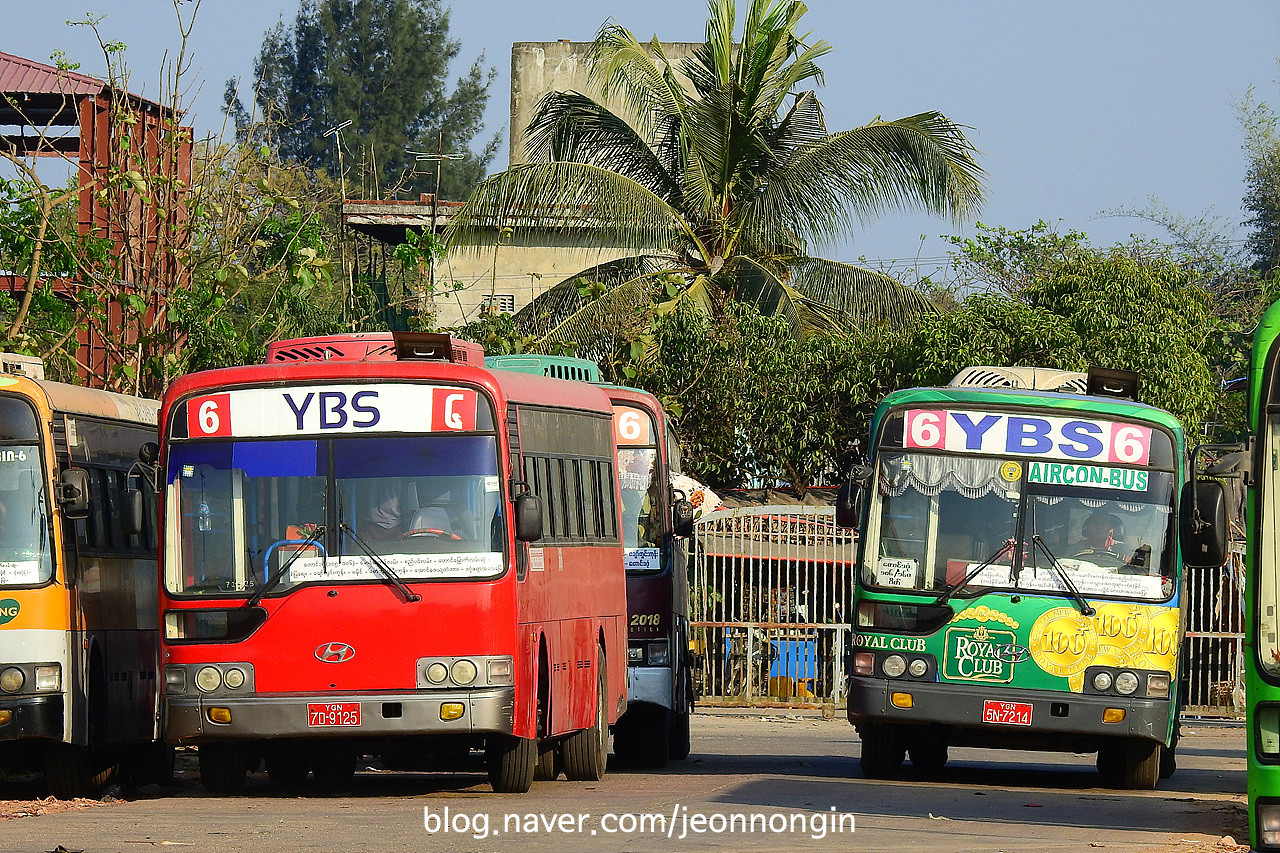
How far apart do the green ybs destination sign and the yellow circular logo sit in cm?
90

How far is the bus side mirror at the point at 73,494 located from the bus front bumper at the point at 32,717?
3.91 ft

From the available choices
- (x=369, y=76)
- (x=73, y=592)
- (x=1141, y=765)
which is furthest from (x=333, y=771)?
(x=369, y=76)

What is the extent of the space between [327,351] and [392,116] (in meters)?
56.4

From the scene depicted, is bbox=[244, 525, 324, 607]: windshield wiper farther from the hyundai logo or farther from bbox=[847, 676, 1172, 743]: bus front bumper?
bbox=[847, 676, 1172, 743]: bus front bumper

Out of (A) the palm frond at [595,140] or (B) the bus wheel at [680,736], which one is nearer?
(B) the bus wheel at [680,736]

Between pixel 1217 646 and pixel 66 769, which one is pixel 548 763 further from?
pixel 1217 646

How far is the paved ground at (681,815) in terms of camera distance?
991cm

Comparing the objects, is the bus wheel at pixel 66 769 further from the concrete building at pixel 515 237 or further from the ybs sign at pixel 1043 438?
the concrete building at pixel 515 237

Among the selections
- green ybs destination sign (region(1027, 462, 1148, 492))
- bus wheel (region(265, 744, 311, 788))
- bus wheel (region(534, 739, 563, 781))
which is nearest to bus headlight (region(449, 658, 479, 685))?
bus wheel (region(265, 744, 311, 788))

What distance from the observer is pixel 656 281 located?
29016 millimetres

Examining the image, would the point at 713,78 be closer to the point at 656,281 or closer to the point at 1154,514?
the point at 656,281

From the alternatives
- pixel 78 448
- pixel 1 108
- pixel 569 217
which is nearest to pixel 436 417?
pixel 78 448

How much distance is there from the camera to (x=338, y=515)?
11.8 m

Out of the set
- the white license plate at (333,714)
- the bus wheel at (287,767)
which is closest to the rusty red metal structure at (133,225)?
the bus wheel at (287,767)
